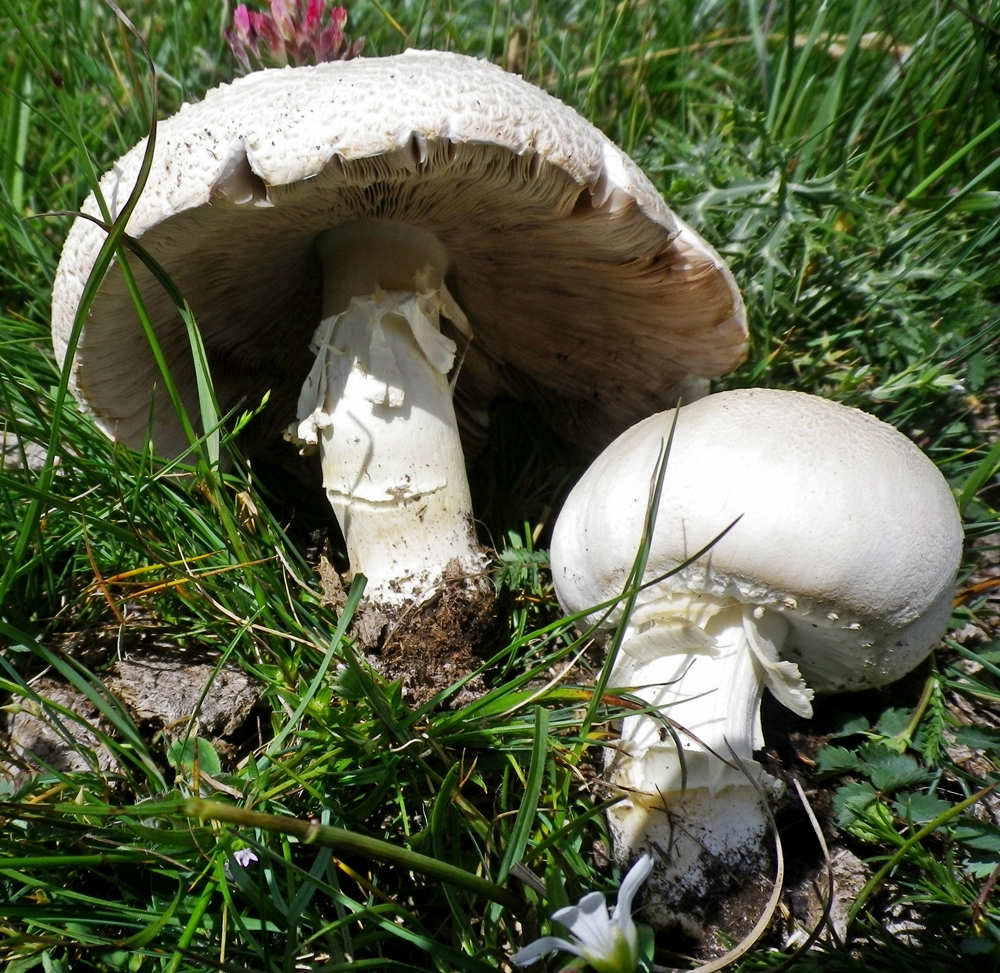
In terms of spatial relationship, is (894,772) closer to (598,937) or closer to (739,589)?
(739,589)

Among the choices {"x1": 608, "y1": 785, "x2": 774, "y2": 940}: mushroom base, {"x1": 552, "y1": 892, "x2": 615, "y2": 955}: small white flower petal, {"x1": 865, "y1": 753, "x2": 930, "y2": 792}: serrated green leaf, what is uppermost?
{"x1": 552, "y1": 892, "x2": 615, "y2": 955}: small white flower petal

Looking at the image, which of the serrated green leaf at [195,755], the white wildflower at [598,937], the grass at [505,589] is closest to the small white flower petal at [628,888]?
the white wildflower at [598,937]

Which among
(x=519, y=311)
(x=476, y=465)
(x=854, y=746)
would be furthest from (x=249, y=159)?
(x=854, y=746)

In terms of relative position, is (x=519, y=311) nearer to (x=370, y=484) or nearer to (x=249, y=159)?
(x=370, y=484)

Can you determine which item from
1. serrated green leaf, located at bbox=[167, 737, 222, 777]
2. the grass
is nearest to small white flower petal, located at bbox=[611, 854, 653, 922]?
the grass

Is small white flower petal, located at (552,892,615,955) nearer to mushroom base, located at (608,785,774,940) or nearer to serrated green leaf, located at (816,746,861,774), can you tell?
mushroom base, located at (608,785,774,940)

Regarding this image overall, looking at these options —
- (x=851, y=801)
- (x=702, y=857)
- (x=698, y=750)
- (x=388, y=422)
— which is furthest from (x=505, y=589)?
(x=851, y=801)

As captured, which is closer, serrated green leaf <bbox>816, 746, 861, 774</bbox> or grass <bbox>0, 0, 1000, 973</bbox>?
grass <bbox>0, 0, 1000, 973</bbox>

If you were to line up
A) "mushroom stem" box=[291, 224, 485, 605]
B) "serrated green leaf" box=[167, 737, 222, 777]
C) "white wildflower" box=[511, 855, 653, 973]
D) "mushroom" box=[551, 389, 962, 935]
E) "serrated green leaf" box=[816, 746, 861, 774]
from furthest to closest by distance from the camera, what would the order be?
"mushroom stem" box=[291, 224, 485, 605] → "serrated green leaf" box=[816, 746, 861, 774] → "serrated green leaf" box=[167, 737, 222, 777] → "mushroom" box=[551, 389, 962, 935] → "white wildflower" box=[511, 855, 653, 973]
